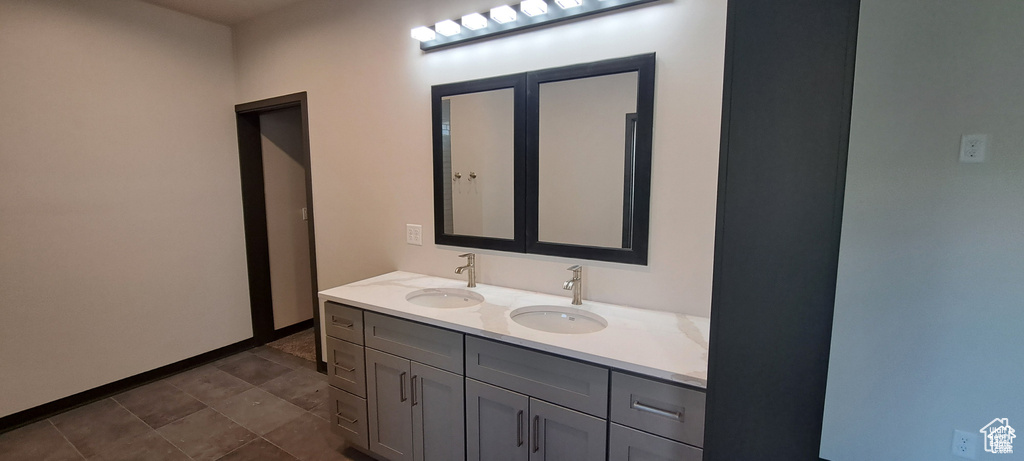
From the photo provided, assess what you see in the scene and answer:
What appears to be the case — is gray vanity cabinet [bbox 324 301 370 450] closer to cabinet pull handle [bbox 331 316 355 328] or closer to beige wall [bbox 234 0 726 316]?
cabinet pull handle [bbox 331 316 355 328]

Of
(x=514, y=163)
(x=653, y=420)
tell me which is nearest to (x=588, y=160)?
(x=514, y=163)

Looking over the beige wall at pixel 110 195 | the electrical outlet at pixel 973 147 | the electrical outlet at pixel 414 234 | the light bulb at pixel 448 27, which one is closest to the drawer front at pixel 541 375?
the electrical outlet at pixel 414 234

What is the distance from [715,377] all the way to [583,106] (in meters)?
1.31

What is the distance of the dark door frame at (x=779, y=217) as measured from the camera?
0.67 m

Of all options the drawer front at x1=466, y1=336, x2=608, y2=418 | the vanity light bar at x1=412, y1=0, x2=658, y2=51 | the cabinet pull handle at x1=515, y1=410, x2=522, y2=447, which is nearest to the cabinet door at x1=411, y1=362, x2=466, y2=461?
the drawer front at x1=466, y1=336, x2=608, y2=418

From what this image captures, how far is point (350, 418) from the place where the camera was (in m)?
1.98

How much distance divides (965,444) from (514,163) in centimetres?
221

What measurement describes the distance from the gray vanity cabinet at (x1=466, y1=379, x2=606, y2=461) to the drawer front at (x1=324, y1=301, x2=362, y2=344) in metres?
0.65

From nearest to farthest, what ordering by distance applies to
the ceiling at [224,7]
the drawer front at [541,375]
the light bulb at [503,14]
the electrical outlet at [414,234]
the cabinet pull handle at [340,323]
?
the drawer front at [541,375] < the light bulb at [503,14] < the cabinet pull handle at [340,323] < the electrical outlet at [414,234] < the ceiling at [224,7]

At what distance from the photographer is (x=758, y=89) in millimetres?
710

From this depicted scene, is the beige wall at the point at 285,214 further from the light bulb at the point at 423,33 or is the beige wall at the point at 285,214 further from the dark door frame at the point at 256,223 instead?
the light bulb at the point at 423,33

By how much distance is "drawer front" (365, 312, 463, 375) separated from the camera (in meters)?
1.61

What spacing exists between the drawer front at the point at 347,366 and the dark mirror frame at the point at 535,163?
70 cm

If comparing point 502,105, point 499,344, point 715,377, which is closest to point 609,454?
point 499,344
